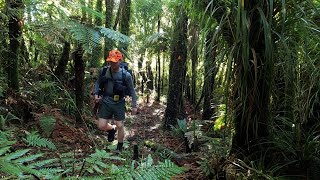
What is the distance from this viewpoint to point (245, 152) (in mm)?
3562

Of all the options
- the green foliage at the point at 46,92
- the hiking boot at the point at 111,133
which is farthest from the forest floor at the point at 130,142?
the green foliage at the point at 46,92

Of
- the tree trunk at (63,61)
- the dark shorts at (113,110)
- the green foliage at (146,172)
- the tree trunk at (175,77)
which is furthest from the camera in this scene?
the tree trunk at (175,77)

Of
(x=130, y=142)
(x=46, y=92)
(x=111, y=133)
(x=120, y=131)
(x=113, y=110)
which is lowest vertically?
(x=130, y=142)

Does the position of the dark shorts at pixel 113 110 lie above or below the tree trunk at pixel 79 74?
below

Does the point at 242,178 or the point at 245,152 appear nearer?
the point at 242,178

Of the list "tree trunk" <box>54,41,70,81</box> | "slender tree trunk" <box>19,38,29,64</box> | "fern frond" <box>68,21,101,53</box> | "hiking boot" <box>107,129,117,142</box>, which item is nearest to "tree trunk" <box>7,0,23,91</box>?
"fern frond" <box>68,21,101,53</box>

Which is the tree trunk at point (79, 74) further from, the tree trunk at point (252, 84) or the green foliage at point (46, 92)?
the tree trunk at point (252, 84)

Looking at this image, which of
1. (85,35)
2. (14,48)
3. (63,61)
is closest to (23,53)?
(63,61)

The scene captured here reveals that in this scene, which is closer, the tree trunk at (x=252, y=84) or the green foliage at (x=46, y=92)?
the tree trunk at (x=252, y=84)

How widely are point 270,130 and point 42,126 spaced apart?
3.71m

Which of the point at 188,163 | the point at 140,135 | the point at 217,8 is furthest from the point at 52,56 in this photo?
the point at 217,8

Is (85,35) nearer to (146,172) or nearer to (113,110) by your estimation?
(113,110)

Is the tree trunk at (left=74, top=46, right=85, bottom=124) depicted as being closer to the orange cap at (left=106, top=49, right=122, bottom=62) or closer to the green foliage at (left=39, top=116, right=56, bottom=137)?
the orange cap at (left=106, top=49, right=122, bottom=62)

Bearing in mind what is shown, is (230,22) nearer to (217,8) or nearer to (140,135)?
(217,8)
